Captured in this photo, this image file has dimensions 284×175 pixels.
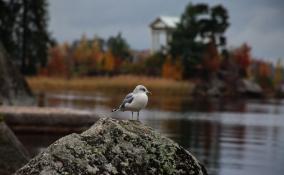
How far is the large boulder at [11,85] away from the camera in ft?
127

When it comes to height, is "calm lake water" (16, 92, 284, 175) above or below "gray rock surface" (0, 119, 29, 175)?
below

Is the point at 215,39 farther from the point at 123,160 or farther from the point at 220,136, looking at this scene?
the point at 123,160

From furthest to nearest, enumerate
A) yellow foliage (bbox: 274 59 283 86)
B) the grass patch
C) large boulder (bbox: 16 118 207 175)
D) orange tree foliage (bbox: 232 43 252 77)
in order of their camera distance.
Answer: yellow foliage (bbox: 274 59 283 86)
orange tree foliage (bbox: 232 43 252 77)
the grass patch
large boulder (bbox: 16 118 207 175)

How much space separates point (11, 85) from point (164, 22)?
11978 cm

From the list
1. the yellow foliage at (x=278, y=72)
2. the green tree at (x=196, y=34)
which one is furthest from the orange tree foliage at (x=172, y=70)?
the yellow foliage at (x=278, y=72)

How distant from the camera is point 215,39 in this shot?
12938cm

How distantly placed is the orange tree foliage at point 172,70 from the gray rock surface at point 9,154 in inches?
4151

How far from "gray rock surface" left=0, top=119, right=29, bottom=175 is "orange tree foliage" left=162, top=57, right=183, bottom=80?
105436 millimetres

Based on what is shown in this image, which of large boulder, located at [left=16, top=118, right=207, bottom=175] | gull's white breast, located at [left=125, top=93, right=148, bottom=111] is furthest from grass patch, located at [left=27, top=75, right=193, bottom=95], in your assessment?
large boulder, located at [left=16, top=118, right=207, bottom=175]

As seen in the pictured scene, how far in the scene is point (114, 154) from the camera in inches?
368

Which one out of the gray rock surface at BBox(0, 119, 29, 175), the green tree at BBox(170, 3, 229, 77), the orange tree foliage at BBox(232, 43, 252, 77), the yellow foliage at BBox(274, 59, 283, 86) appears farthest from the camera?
the yellow foliage at BBox(274, 59, 283, 86)

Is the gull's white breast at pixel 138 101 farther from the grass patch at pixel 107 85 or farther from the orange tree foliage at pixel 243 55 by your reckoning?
the orange tree foliage at pixel 243 55

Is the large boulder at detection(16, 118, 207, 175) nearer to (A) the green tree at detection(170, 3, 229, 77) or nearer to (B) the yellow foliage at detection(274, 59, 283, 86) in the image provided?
(A) the green tree at detection(170, 3, 229, 77)

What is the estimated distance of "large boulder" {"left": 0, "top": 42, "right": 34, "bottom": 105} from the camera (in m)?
38.6
